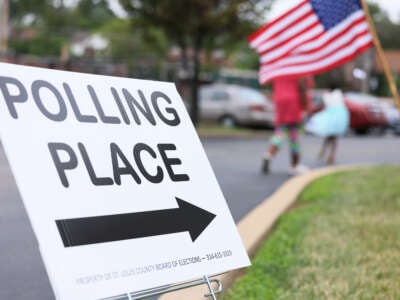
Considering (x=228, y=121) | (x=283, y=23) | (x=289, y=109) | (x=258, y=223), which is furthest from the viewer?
(x=228, y=121)

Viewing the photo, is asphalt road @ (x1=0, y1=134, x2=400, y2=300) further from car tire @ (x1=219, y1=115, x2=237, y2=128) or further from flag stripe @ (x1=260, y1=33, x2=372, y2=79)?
car tire @ (x1=219, y1=115, x2=237, y2=128)

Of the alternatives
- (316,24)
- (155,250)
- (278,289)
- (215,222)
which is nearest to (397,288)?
(278,289)

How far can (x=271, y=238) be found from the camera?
5473 millimetres

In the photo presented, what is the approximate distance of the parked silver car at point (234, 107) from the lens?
24.5 m

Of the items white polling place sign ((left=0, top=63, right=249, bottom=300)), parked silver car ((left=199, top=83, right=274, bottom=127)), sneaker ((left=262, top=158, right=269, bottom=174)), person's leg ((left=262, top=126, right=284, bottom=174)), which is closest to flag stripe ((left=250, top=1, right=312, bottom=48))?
white polling place sign ((left=0, top=63, right=249, bottom=300))

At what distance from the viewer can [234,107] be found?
989 inches

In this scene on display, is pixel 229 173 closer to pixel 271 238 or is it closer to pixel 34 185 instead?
pixel 271 238

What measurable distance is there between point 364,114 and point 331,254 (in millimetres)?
22355

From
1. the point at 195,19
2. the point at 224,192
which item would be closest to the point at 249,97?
the point at 195,19

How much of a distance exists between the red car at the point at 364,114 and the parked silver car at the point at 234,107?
9.29 feet

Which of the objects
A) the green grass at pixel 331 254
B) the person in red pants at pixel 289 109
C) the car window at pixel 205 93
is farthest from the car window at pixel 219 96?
the green grass at pixel 331 254

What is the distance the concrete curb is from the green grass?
66mm

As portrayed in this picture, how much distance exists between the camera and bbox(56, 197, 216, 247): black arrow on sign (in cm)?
248

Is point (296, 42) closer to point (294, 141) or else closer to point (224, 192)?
point (224, 192)
